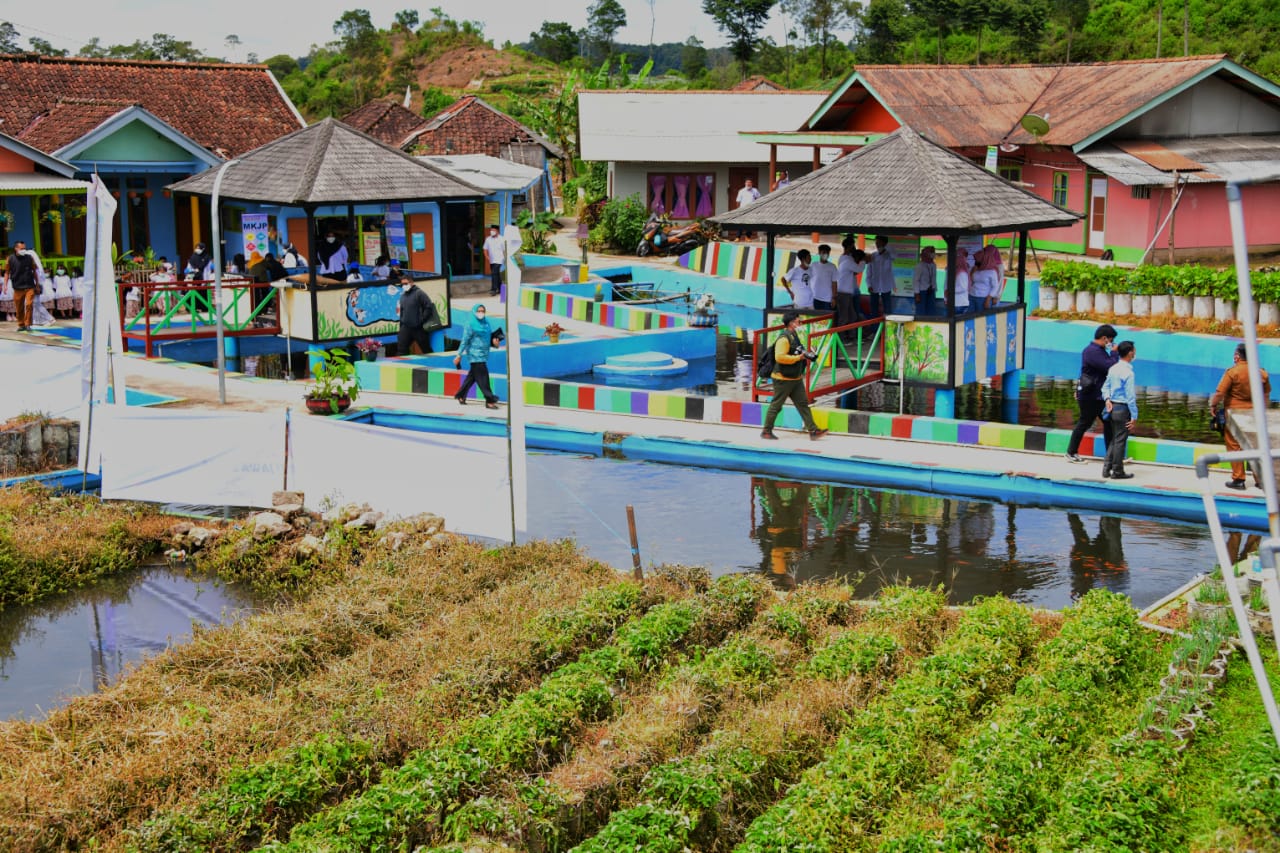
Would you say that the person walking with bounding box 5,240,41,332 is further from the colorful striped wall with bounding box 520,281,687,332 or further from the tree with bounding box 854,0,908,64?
the tree with bounding box 854,0,908,64

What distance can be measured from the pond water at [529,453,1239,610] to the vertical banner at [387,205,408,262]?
1238cm

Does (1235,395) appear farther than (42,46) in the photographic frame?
No

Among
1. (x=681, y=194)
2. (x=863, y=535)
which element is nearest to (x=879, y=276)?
(x=863, y=535)

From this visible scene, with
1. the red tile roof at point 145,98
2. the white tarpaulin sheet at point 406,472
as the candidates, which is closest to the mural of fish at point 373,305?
the white tarpaulin sheet at point 406,472

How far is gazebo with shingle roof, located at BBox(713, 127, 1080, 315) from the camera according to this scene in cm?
1981

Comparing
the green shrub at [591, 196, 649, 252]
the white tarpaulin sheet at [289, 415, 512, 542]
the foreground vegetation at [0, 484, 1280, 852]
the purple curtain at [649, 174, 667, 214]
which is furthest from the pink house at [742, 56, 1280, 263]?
the foreground vegetation at [0, 484, 1280, 852]

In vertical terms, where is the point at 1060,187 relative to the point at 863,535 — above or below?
above

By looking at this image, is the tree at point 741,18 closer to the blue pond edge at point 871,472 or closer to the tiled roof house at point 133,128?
the tiled roof house at point 133,128

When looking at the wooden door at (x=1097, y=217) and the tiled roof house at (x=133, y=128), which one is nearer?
the tiled roof house at (x=133, y=128)

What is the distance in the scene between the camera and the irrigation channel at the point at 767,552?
13508mm

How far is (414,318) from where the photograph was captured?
24.7 meters

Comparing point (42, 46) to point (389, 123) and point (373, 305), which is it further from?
point (373, 305)

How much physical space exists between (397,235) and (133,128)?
723 cm

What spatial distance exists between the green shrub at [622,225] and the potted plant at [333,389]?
74.3ft
